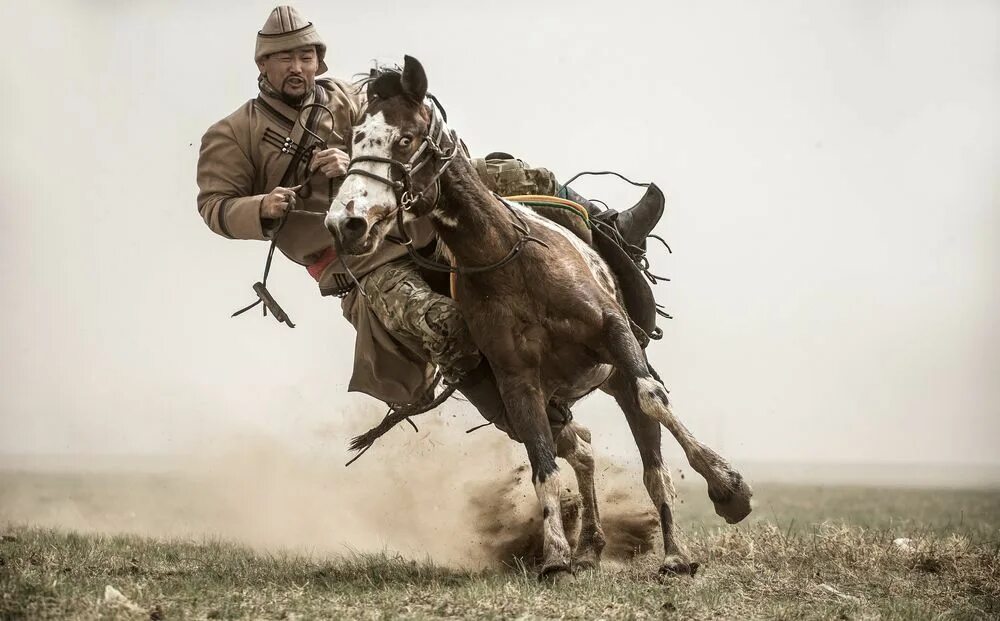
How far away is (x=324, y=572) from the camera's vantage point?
24.2 ft

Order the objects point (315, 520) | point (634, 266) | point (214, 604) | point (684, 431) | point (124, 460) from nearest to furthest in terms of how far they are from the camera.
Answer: point (214, 604)
point (684, 431)
point (634, 266)
point (315, 520)
point (124, 460)

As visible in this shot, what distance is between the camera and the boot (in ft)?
27.5

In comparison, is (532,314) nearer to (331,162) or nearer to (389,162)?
(389,162)

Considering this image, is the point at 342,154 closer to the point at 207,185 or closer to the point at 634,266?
the point at 207,185

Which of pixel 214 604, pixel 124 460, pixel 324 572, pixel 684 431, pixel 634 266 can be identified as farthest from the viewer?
pixel 124 460

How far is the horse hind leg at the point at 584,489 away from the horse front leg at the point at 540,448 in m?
1.48

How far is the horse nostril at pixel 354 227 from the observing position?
19.3 feet

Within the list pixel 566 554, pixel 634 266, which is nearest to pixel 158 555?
pixel 566 554

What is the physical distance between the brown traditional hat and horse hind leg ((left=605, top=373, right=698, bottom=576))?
294 centimetres

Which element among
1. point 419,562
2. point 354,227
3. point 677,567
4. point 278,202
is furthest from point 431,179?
point 419,562

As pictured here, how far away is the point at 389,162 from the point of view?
20.1 feet

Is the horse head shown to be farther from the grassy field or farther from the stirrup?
the stirrup

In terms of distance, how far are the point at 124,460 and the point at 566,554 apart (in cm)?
1768

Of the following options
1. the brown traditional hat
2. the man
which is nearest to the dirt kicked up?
the man
